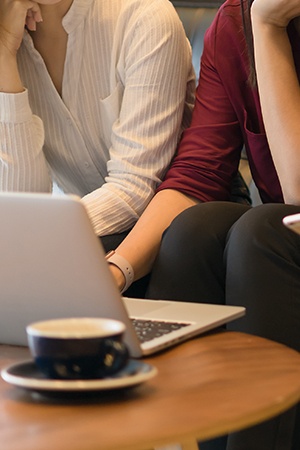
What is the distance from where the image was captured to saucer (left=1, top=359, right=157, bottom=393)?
0.76 meters

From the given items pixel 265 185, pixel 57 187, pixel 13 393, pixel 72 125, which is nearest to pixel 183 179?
pixel 265 185

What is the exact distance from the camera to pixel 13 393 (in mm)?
814

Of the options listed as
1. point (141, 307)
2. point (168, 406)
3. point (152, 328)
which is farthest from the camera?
point (141, 307)

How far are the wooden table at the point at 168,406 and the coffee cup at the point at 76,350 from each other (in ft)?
0.09

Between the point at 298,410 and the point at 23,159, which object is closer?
the point at 298,410

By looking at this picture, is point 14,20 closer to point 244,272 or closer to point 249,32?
point 249,32

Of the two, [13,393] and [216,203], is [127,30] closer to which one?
[216,203]

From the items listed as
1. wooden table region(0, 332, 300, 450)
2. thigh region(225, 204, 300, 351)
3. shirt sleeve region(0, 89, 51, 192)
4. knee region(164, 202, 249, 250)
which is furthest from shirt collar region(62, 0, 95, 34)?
wooden table region(0, 332, 300, 450)

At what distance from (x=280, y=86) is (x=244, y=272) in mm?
393

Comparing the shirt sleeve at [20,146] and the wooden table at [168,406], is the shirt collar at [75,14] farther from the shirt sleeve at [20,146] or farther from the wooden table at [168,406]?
the wooden table at [168,406]

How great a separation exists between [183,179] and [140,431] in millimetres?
921

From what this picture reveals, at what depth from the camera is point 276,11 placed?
1.48 m

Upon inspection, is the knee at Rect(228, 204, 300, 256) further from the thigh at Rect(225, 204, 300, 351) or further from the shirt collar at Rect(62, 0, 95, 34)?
the shirt collar at Rect(62, 0, 95, 34)

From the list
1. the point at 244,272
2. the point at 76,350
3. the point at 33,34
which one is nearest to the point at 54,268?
the point at 76,350
